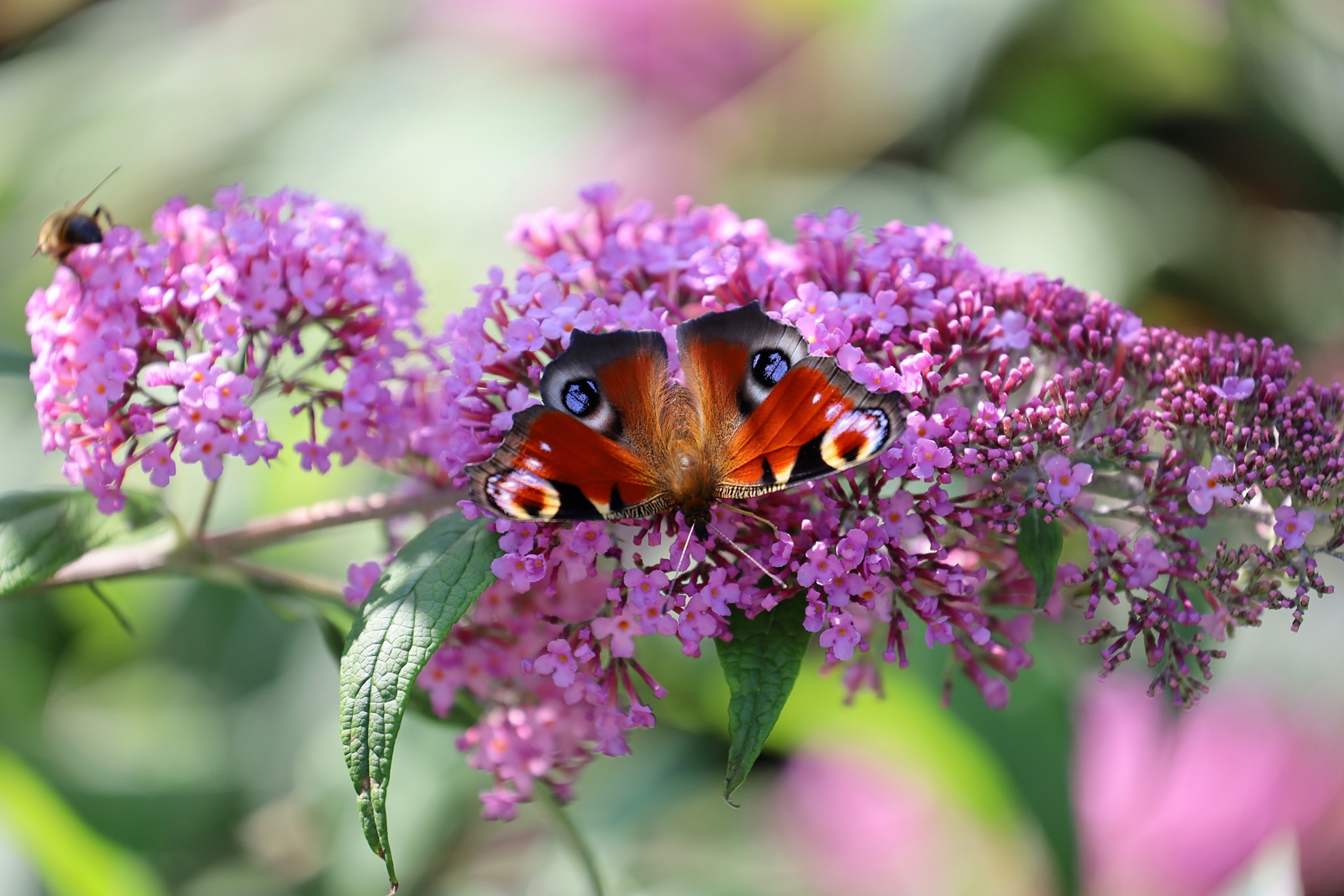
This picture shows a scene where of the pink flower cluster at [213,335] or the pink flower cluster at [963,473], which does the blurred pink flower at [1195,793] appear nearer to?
the pink flower cluster at [963,473]

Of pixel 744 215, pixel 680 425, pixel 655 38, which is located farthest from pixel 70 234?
pixel 655 38

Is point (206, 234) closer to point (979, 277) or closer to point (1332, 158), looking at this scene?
point (979, 277)

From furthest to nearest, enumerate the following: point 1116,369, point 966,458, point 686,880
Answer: point 686,880
point 1116,369
point 966,458

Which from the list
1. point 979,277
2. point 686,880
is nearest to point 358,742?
point 979,277

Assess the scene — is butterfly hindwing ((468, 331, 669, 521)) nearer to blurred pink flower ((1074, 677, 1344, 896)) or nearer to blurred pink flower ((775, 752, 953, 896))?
blurred pink flower ((1074, 677, 1344, 896))

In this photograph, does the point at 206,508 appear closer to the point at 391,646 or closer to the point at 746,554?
the point at 391,646

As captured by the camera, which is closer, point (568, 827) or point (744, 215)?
point (568, 827)

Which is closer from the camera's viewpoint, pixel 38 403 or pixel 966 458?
pixel 966 458
